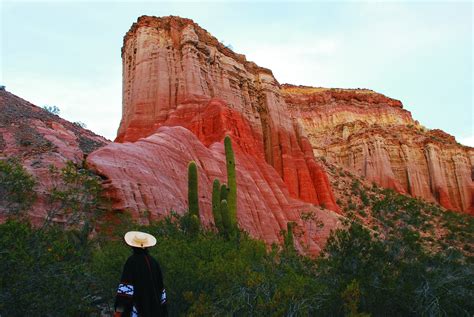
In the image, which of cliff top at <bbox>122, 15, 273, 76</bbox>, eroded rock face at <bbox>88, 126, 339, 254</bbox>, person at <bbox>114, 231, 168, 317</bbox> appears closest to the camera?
person at <bbox>114, 231, 168, 317</bbox>

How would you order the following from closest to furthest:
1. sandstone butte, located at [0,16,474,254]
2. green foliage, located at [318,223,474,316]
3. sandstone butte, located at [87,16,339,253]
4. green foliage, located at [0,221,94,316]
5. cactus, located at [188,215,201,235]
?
green foliage, located at [0,221,94,316] < green foliage, located at [318,223,474,316] < cactus, located at [188,215,201,235] < sandstone butte, located at [0,16,474,254] < sandstone butte, located at [87,16,339,253]

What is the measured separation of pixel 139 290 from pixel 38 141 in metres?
15.1

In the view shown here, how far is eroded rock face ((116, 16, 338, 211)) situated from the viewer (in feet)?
115

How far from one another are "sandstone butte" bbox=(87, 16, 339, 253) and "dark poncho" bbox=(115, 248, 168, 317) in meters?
12.8

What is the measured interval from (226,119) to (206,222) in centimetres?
1380

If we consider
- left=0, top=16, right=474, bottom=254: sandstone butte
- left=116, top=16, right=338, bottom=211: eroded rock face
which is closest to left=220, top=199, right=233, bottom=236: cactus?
left=0, top=16, right=474, bottom=254: sandstone butte

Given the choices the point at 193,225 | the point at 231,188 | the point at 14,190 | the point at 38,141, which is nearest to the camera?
the point at 14,190

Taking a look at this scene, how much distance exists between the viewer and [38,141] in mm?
19094

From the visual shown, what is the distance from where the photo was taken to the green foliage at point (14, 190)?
1310 cm

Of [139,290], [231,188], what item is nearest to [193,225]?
[231,188]

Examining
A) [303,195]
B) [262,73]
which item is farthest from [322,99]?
[303,195]

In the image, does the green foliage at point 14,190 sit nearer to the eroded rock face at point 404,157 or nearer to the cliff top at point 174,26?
the cliff top at point 174,26

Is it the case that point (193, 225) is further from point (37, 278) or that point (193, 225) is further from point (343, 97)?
point (343, 97)

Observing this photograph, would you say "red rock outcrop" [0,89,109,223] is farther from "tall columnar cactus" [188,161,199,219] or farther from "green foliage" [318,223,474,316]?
"green foliage" [318,223,474,316]
